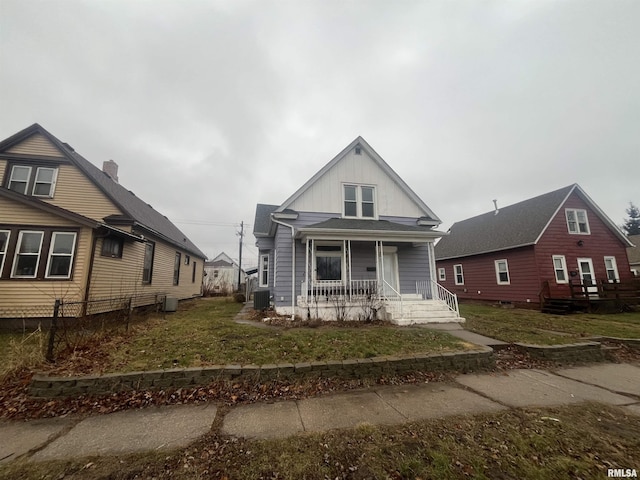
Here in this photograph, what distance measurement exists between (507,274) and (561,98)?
10.6m

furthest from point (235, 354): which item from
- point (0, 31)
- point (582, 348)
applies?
point (0, 31)

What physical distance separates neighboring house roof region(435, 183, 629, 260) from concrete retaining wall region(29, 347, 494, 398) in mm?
14132

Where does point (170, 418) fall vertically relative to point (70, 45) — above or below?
below

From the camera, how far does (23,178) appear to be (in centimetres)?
1051

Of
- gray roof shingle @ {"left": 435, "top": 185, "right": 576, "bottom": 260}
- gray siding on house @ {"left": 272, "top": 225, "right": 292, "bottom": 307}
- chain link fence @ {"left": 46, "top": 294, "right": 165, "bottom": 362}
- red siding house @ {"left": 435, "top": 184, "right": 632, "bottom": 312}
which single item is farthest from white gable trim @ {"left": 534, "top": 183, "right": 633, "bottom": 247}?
chain link fence @ {"left": 46, "top": 294, "right": 165, "bottom": 362}

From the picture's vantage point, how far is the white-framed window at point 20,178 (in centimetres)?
1041

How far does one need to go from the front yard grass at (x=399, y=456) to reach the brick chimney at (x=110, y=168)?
17.7m

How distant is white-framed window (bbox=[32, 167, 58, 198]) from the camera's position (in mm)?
10492

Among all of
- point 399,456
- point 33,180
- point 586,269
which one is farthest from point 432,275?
point 33,180

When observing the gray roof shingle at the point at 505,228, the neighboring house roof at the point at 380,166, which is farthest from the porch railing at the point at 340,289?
the gray roof shingle at the point at 505,228

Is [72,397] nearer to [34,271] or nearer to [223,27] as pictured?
[34,271]

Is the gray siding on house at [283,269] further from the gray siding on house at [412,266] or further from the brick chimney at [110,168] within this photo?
the brick chimney at [110,168]

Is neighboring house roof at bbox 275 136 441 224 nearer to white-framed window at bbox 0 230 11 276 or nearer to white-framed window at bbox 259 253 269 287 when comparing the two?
white-framed window at bbox 259 253 269 287

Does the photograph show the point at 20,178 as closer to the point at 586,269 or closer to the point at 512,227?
the point at 512,227
